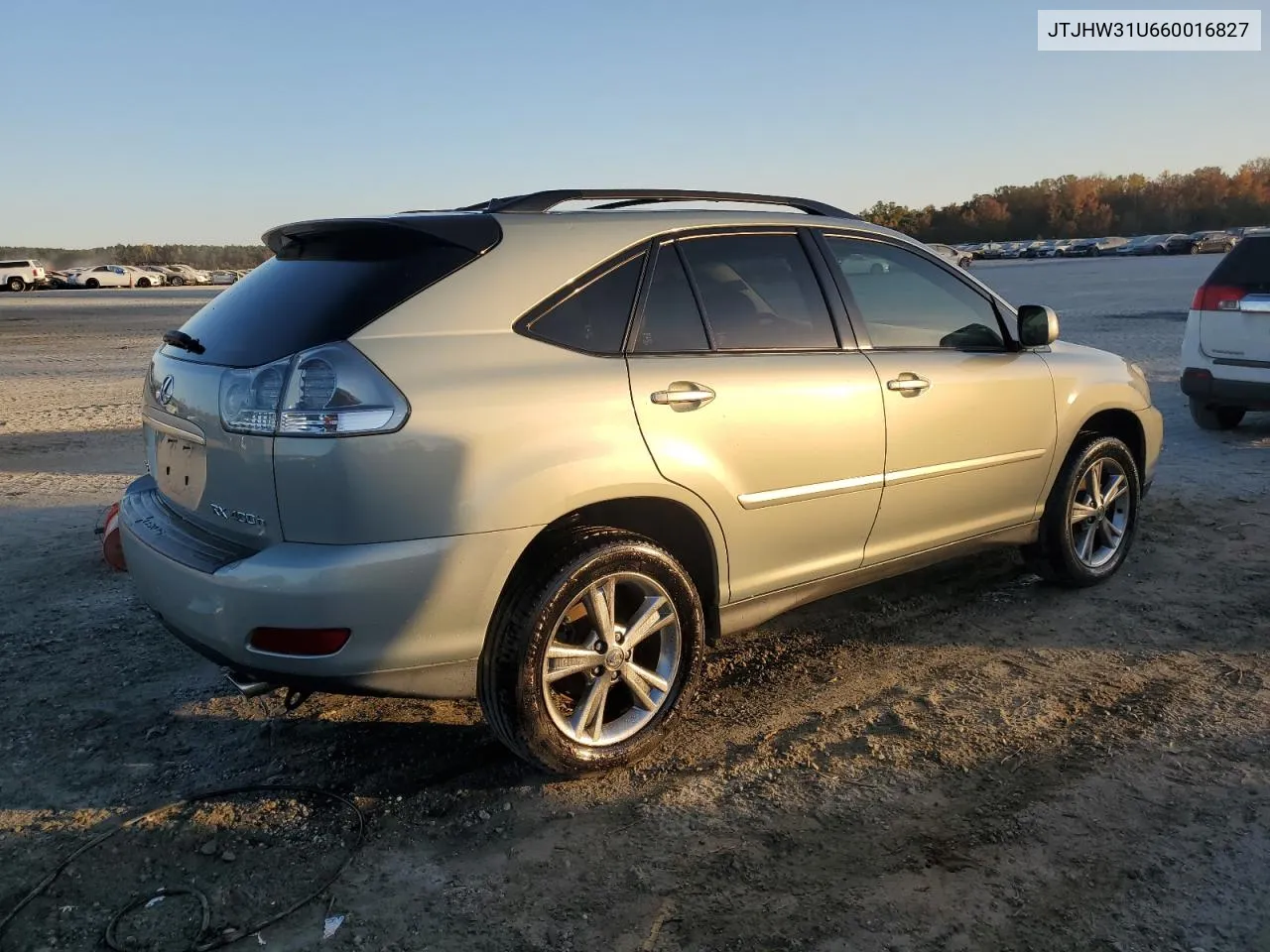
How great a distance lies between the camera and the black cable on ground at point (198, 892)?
246cm

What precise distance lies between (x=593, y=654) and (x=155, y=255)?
391ft

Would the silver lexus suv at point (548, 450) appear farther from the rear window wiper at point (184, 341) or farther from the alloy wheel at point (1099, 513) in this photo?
the alloy wheel at point (1099, 513)

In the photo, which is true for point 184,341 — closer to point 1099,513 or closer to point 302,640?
point 302,640

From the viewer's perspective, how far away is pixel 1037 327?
443 centimetres

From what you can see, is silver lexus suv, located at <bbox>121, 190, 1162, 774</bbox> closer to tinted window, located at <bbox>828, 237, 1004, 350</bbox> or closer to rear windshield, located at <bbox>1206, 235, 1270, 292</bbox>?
tinted window, located at <bbox>828, 237, 1004, 350</bbox>

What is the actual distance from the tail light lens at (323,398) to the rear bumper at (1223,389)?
742cm

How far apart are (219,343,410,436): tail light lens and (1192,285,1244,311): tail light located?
7489mm

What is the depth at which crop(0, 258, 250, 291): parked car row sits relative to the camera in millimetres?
51938

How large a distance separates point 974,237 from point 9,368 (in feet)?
329

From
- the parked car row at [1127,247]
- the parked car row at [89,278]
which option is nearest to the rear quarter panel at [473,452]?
the parked car row at [89,278]

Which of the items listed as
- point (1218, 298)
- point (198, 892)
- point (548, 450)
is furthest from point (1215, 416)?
point (198, 892)

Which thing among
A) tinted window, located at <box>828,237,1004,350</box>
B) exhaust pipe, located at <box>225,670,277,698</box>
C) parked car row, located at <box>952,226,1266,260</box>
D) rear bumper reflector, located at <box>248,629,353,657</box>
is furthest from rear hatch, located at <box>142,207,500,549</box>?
parked car row, located at <box>952,226,1266,260</box>

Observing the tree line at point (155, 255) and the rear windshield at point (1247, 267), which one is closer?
the rear windshield at point (1247, 267)

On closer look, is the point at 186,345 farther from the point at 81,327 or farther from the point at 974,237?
the point at 974,237
